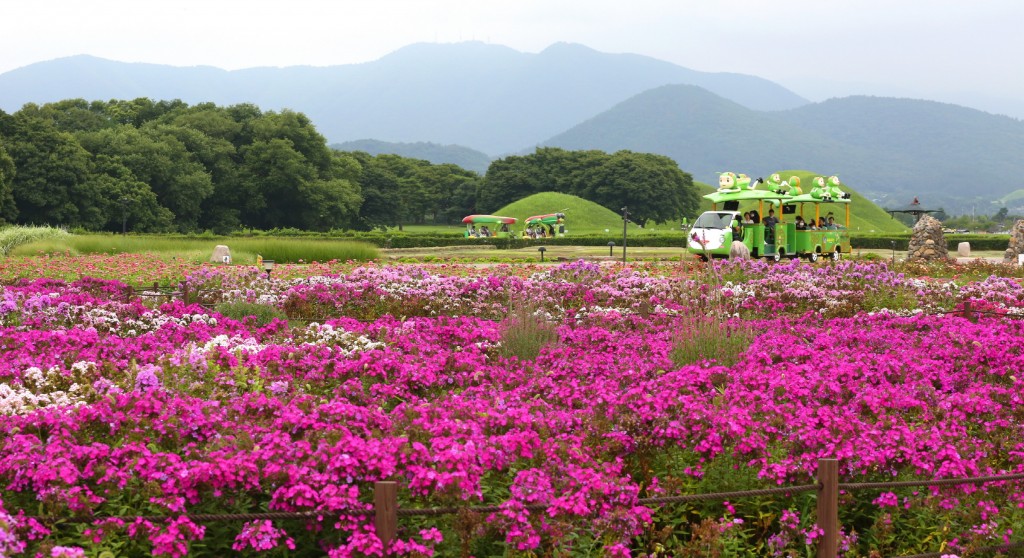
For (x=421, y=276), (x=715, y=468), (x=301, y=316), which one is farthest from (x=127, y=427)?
(x=421, y=276)

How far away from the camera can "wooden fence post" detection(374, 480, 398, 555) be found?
4.31 meters

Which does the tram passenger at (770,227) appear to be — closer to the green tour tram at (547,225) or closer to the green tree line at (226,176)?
the green tour tram at (547,225)

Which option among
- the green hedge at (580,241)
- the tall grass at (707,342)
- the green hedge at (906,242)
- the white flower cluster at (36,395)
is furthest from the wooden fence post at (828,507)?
the green hedge at (906,242)

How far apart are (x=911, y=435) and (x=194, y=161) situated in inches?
2464

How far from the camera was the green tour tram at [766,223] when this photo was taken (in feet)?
94.6

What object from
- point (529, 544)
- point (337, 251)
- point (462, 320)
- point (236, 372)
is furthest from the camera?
point (337, 251)

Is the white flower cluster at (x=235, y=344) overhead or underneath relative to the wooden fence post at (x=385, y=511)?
overhead

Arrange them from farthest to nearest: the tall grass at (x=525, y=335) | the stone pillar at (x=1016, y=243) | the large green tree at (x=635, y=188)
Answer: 1. the large green tree at (x=635, y=188)
2. the stone pillar at (x=1016, y=243)
3. the tall grass at (x=525, y=335)

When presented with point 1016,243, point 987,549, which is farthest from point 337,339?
point 1016,243

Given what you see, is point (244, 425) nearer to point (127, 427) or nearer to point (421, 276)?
point (127, 427)

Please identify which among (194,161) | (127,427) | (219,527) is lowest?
(219,527)

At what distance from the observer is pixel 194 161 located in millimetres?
63312

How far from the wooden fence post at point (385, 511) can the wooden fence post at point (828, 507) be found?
2151 mm

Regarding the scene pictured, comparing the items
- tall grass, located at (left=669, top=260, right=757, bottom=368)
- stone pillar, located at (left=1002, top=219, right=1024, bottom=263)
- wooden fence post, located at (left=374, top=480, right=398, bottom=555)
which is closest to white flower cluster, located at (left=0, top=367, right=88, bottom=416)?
wooden fence post, located at (left=374, top=480, right=398, bottom=555)
